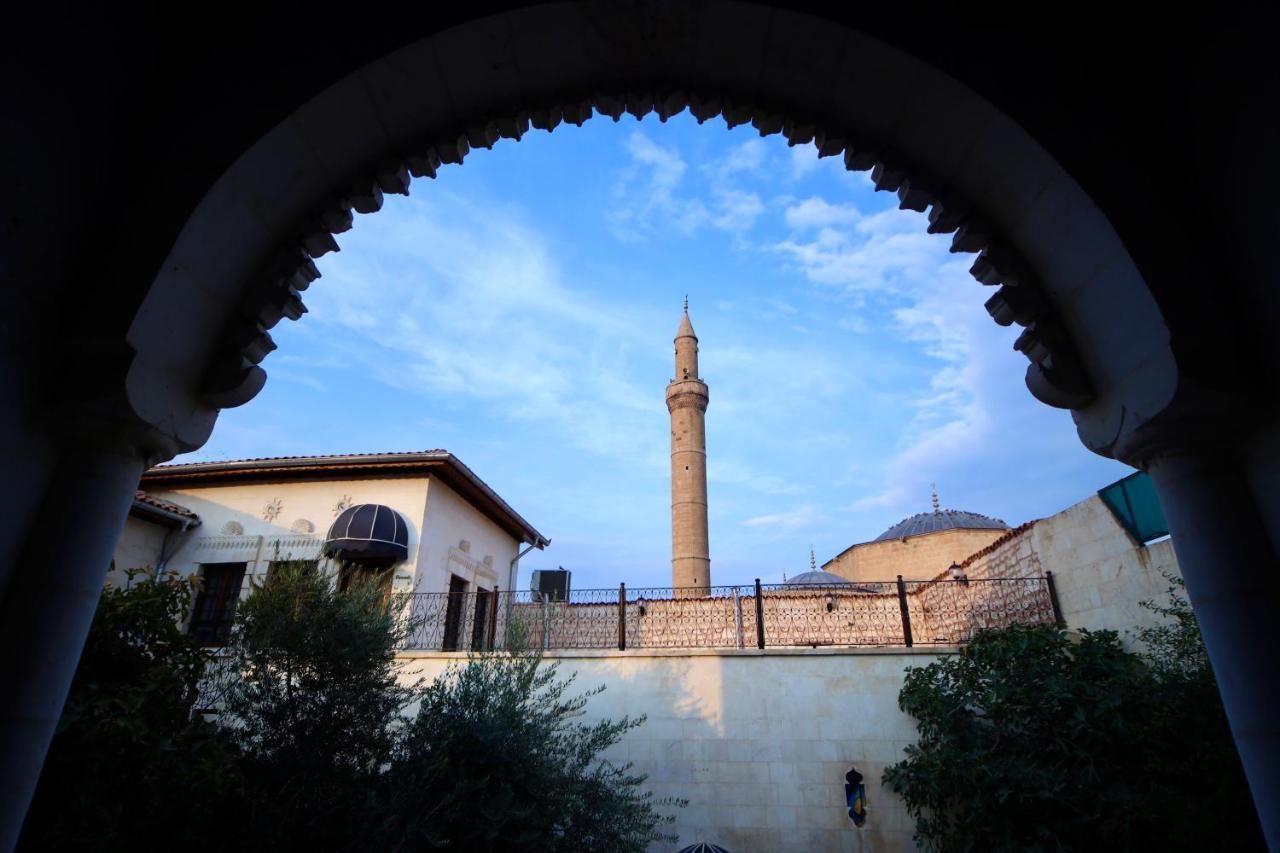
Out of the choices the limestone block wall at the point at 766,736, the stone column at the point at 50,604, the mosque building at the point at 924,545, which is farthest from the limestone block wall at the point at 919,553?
the stone column at the point at 50,604

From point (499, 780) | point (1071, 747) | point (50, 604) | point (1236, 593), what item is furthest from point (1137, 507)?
point (50, 604)

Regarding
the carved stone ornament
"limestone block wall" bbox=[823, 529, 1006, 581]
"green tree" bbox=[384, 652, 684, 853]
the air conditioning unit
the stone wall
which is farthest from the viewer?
"limestone block wall" bbox=[823, 529, 1006, 581]

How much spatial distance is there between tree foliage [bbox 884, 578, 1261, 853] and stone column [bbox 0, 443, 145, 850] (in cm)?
566

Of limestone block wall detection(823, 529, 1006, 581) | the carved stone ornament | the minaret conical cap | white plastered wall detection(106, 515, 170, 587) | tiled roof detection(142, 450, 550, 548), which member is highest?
the minaret conical cap

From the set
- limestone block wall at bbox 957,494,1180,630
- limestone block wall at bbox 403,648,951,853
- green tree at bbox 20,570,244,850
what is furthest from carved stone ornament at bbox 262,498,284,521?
limestone block wall at bbox 957,494,1180,630

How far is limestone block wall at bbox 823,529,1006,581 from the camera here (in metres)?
21.8

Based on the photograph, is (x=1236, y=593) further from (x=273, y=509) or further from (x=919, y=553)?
(x=919, y=553)

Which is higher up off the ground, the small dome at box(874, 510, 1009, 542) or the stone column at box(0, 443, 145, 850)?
the small dome at box(874, 510, 1009, 542)

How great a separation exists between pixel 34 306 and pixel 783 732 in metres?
7.62

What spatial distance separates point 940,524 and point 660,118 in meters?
22.8

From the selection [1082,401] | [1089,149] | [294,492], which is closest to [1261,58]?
[1089,149]

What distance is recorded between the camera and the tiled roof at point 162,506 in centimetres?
1040

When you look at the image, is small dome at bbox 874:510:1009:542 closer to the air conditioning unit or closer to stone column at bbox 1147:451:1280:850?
the air conditioning unit

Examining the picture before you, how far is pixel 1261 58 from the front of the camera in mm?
1859
